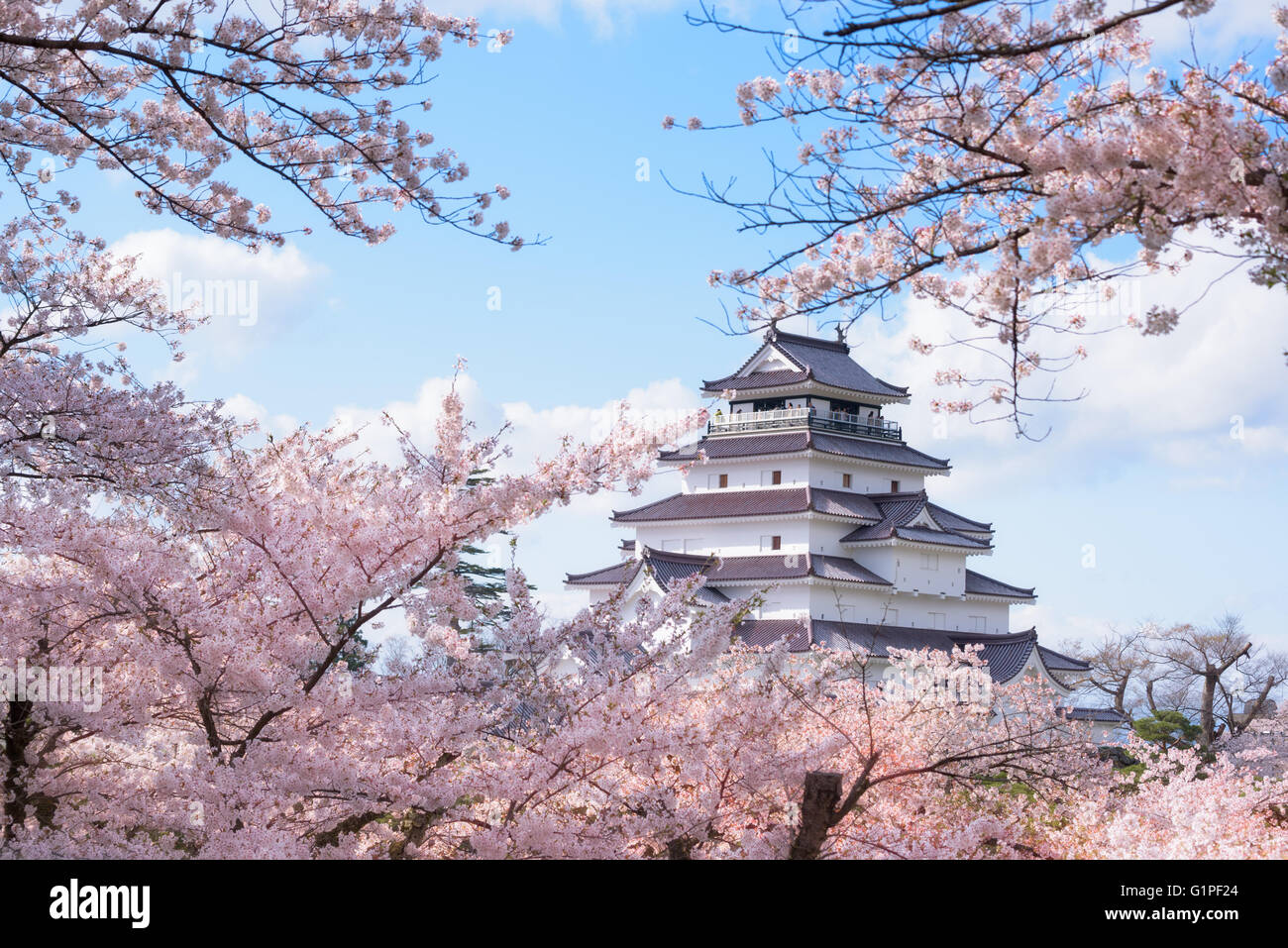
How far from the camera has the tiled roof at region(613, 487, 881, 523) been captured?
34.8 metres

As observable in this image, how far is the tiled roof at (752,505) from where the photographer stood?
114 feet

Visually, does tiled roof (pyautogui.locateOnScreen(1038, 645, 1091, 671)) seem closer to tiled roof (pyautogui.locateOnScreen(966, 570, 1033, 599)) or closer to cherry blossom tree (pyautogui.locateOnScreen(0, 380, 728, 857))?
tiled roof (pyautogui.locateOnScreen(966, 570, 1033, 599))

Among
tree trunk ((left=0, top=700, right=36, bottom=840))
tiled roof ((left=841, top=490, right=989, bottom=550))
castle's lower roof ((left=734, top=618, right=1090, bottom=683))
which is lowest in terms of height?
tree trunk ((left=0, top=700, right=36, bottom=840))

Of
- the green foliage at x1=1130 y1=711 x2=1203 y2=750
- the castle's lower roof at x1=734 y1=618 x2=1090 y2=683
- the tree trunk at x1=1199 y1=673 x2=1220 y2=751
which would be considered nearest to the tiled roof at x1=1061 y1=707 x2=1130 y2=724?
the green foliage at x1=1130 y1=711 x2=1203 y2=750

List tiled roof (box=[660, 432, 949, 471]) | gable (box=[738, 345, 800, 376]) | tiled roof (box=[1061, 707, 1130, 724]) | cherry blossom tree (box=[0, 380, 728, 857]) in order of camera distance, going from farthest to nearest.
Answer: tiled roof (box=[1061, 707, 1130, 724]) < gable (box=[738, 345, 800, 376]) < tiled roof (box=[660, 432, 949, 471]) < cherry blossom tree (box=[0, 380, 728, 857])

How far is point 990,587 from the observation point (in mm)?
37750

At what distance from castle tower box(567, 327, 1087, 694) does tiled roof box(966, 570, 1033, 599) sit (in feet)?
0.17

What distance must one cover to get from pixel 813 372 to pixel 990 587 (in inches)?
359

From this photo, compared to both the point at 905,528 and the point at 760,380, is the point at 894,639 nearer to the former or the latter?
the point at 905,528

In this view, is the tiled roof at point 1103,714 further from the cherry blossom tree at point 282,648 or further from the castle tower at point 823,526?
the cherry blossom tree at point 282,648

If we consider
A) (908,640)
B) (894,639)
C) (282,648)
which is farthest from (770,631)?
(282,648)

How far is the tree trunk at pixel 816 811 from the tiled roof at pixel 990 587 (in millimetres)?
31545

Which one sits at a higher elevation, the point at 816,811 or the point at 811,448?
the point at 811,448
